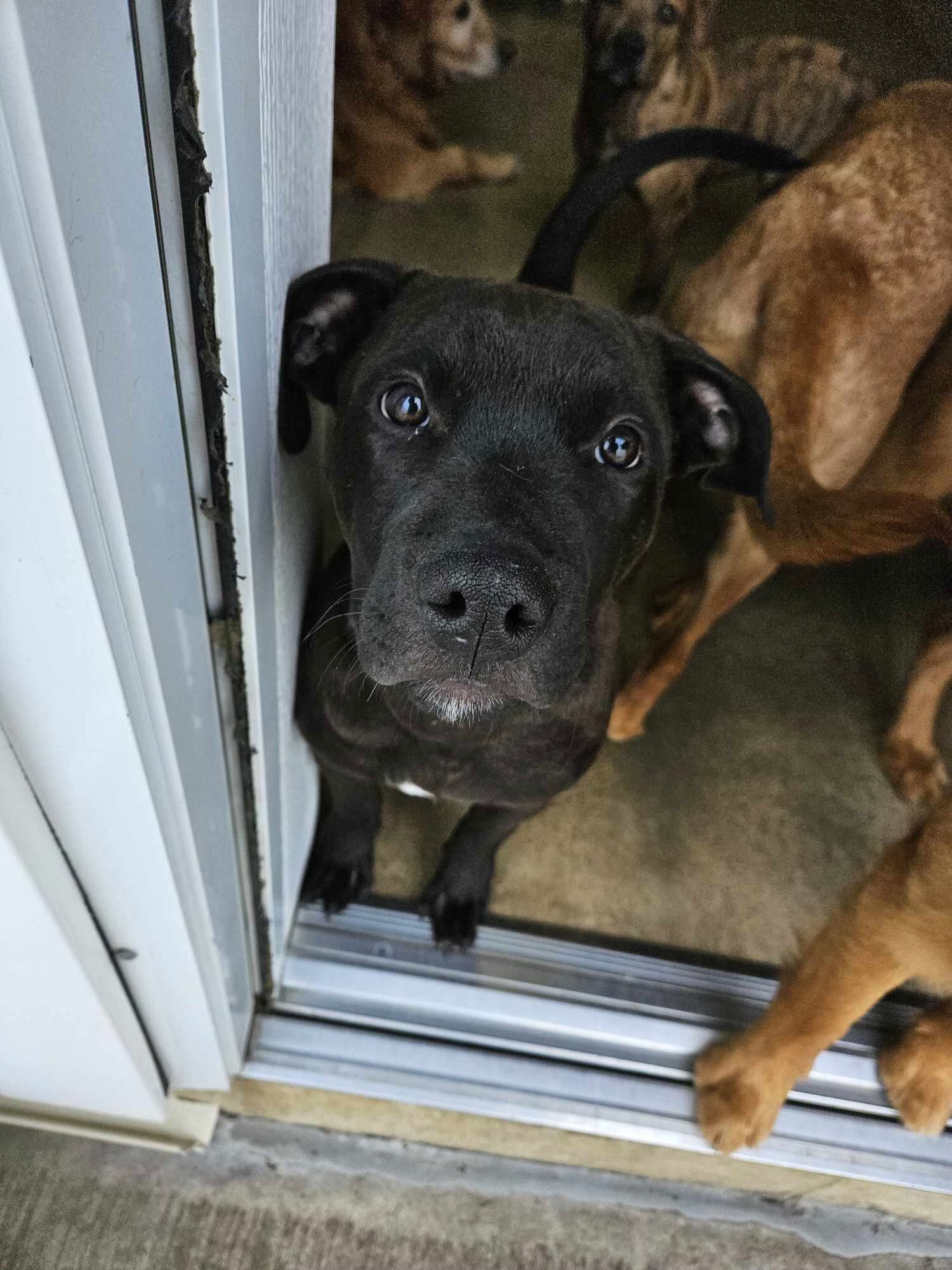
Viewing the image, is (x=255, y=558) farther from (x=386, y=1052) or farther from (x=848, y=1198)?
(x=848, y=1198)

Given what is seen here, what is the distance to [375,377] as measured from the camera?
104cm

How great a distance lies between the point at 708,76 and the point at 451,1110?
5.26 feet

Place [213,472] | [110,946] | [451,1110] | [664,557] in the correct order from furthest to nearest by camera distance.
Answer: [664,557]
[451,1110]
[110,946]
[213,472]

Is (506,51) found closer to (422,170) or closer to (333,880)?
(422,170)

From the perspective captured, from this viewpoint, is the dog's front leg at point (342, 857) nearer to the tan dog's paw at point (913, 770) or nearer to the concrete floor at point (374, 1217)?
the concrete floor at point (374, 1217)

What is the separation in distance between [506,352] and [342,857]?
42.0 inches

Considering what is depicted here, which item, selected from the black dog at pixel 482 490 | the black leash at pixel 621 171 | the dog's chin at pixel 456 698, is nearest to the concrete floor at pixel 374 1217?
the black dog at pixel 482 490

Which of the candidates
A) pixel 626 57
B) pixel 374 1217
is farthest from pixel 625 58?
pixel 374 1217

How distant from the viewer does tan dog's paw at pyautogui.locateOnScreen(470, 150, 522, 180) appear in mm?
1085

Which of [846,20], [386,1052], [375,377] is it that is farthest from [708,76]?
[386,1052]

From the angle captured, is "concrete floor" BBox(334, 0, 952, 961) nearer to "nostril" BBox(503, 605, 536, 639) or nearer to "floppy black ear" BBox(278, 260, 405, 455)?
"floppy black ear" BBox(278, 260, 405, 455)

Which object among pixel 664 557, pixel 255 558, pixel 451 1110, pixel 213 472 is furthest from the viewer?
pixel 664 557

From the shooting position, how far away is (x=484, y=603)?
0.86m

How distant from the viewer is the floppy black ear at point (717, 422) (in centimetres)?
114
